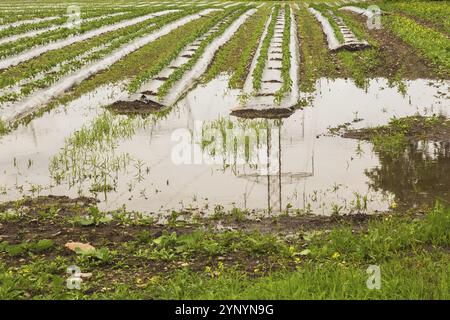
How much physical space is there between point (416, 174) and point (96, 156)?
473 centimetres

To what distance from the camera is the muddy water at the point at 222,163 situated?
7.81 m

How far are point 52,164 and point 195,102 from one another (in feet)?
15.4

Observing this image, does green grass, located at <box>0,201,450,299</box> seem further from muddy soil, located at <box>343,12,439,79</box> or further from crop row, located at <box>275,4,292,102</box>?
muddy soil, located at <box>343,12,439,79</box>

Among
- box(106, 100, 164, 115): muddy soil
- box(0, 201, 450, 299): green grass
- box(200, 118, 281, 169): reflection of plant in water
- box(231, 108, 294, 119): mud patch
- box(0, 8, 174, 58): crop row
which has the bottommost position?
box(0, 201, 450, 299): green grass

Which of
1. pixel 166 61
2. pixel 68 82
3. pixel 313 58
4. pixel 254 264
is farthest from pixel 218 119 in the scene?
pixel 313 58

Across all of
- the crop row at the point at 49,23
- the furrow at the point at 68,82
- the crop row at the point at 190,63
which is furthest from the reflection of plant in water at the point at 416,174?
the crop row at the point at 49,23

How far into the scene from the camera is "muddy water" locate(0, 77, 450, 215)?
7.81m

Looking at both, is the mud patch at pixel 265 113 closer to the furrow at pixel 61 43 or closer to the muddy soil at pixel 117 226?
the muddy soil at pixel 117 226

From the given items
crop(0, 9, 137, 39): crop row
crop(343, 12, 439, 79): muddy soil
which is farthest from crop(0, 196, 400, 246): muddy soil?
crop(0, 9, 137, 39): crop row

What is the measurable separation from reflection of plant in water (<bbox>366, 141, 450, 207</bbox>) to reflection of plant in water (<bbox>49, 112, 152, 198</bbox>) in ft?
11.6

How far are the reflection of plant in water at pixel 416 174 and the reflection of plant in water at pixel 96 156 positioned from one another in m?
3.54

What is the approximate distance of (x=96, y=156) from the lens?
9477 mm

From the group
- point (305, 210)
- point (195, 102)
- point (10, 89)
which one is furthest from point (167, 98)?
point (305, 210)
